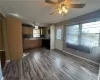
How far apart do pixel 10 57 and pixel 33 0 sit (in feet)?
10.0

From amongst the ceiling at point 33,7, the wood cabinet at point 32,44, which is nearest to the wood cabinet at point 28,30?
the wood cabinet at point 32,44

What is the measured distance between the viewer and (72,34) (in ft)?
17.2

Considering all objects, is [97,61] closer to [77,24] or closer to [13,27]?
[77,24]

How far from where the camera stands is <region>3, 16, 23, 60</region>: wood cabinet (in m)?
3.90

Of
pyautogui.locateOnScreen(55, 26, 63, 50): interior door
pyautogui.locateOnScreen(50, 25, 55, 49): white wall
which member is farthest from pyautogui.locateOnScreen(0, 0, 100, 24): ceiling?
pyautogui.locateOnScreen(50, 25, 55, 49): white wall

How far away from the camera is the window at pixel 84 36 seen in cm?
373

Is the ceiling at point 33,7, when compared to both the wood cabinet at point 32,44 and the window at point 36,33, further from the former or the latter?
the window at point 36,33

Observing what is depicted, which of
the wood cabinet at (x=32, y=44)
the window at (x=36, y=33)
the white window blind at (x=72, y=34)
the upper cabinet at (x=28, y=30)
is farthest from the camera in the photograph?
the window at (x=36, y=33)

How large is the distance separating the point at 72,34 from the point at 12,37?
3623 millimetres

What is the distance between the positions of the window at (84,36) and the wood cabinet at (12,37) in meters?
3.27

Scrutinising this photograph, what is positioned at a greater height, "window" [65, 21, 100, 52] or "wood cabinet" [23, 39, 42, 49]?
"window" [65, 21, 100, 52]

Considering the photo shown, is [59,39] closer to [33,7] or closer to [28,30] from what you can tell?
[28,30]

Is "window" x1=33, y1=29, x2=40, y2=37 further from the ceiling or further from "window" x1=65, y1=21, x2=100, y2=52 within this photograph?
the ceiling

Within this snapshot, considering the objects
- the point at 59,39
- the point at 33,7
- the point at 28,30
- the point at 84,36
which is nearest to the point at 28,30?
the point at 28,30
